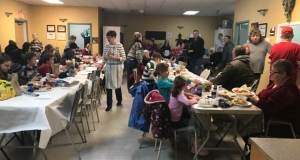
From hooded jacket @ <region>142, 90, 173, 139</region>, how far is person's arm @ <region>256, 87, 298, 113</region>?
95cm

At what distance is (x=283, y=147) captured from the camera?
1212 mm

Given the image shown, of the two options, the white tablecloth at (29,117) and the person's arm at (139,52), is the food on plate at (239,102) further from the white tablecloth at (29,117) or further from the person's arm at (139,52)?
the person's arm at (139,52)

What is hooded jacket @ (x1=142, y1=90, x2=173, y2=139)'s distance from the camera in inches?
97.2

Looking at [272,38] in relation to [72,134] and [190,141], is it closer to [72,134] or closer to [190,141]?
[190,141]

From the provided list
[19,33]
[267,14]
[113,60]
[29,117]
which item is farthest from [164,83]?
[19,33]

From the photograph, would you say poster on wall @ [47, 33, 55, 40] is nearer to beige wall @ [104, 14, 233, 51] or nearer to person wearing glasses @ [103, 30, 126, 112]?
beige wall @ [104, 14, 233, 51]

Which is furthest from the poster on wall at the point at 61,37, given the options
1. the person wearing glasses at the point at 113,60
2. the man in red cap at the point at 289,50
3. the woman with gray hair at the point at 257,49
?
the man in red cap at the point at 289,50

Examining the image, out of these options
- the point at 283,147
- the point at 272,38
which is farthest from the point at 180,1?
the point at 283,147

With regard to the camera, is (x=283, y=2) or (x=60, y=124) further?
(x=283, y=2)

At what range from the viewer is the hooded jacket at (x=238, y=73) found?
3.22 metres

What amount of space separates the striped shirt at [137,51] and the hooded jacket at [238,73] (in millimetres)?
2035

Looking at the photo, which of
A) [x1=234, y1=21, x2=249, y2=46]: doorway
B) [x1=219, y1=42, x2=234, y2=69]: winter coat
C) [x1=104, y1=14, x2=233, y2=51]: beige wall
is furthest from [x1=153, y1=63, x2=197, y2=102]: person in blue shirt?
[x1=104, y1=14, x2=233, y2=51]: beige wall

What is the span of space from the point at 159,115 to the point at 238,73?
141cm

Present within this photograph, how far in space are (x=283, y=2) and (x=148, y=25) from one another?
300 inches
